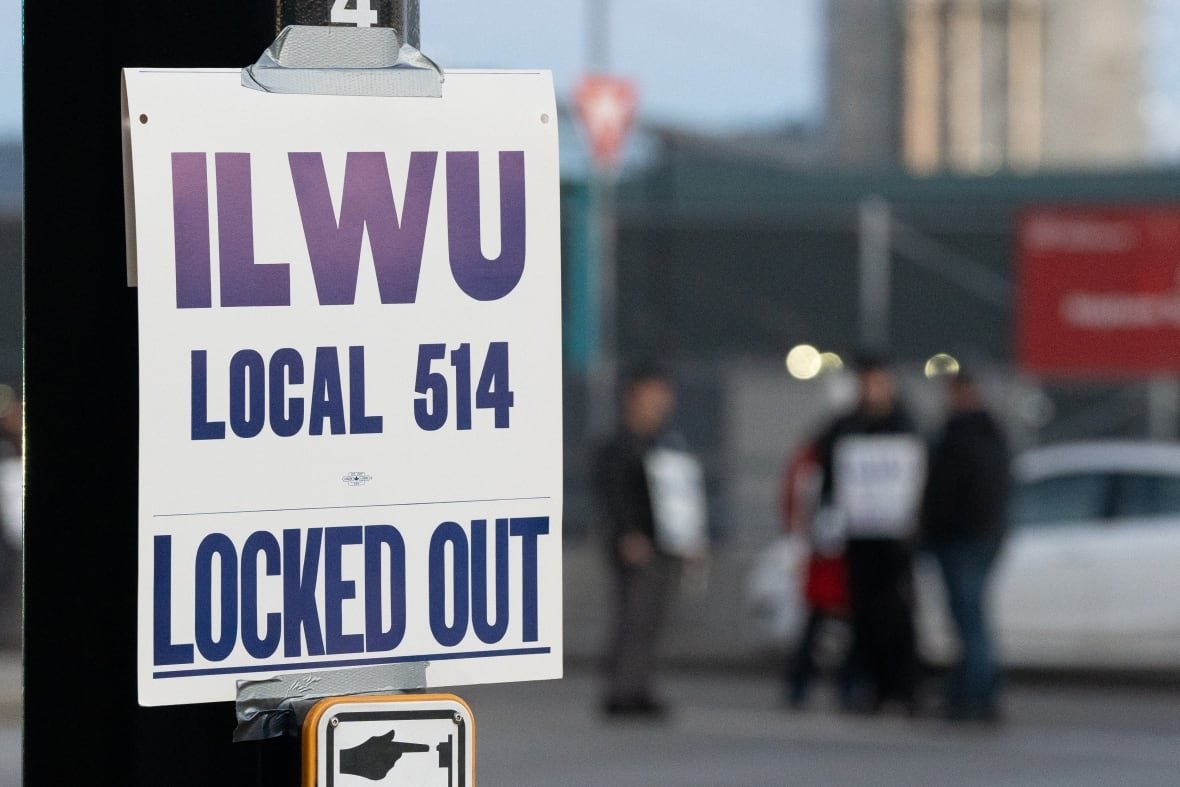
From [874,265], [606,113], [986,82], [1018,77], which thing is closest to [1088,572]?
[874,265]

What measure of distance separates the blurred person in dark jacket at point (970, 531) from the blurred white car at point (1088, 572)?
66.6 inches

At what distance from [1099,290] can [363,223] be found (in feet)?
47.3

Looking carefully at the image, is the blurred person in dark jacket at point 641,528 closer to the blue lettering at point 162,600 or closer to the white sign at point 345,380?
the white sign at point 345,380

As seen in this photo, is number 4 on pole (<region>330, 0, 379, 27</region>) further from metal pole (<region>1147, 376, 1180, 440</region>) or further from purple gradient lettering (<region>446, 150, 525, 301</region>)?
metal pole (<region>1147, 376, 1180, 440</region>)

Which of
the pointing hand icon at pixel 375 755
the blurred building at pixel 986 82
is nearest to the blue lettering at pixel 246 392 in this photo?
the pointing hand icon at pixel 375 755

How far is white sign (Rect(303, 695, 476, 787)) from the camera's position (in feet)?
7.34

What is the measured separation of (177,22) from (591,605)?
12365 mm

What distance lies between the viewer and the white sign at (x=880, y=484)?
10602 mm

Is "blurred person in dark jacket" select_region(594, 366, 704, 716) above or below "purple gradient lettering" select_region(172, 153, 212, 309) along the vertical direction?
below

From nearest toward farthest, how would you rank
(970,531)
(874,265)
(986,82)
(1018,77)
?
(970,531)
(874,265)
(1018,77)
(986,82)

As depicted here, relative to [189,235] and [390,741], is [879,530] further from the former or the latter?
[189,235]

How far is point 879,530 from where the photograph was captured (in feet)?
34.8

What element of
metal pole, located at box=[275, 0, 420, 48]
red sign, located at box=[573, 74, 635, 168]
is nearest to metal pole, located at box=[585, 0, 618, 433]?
red sign, located at box=[573, 74, 635, 168]

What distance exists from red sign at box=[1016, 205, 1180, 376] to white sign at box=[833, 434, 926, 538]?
580 cm
